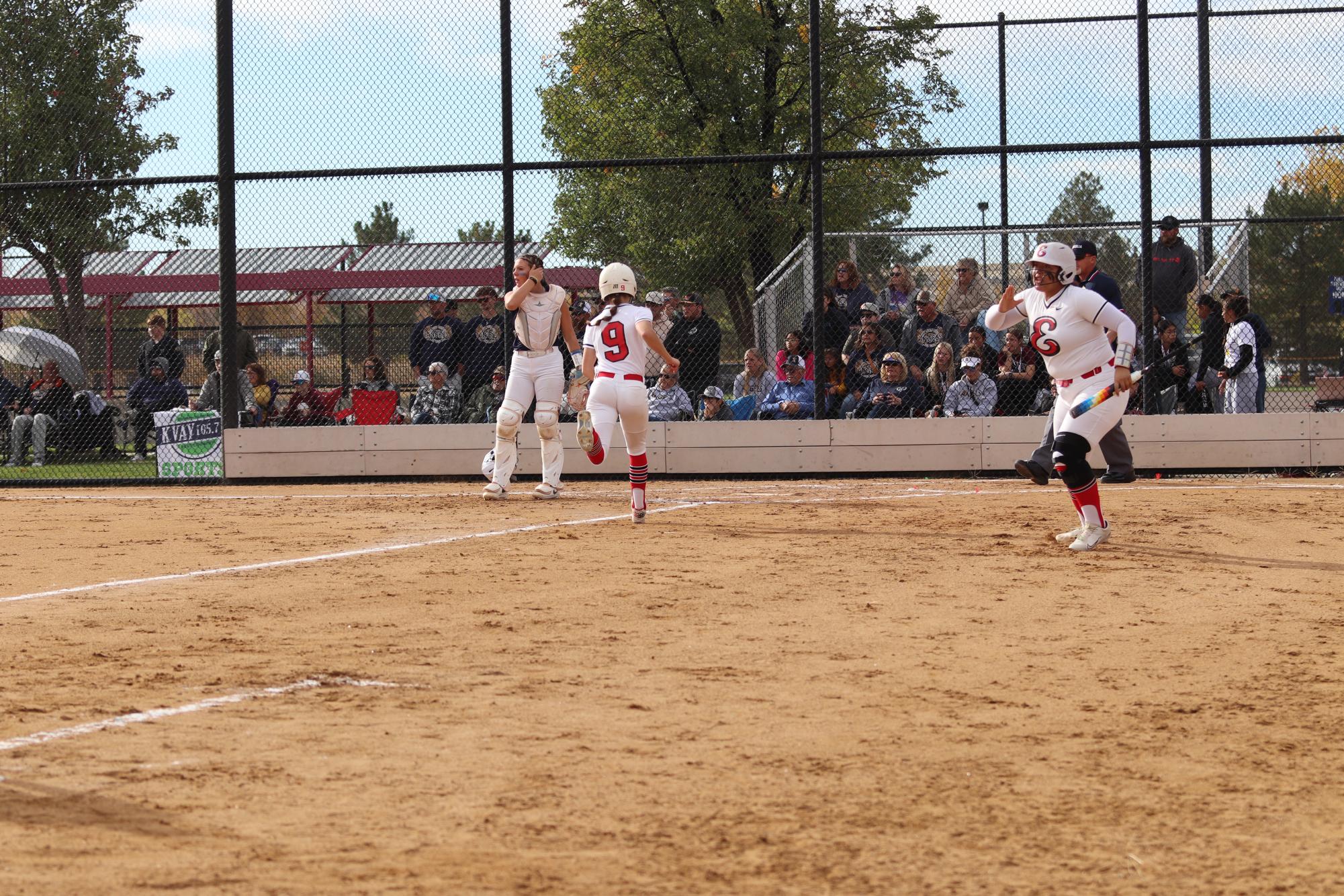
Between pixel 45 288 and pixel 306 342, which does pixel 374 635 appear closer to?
pixel 306 342

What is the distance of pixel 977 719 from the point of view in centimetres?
542

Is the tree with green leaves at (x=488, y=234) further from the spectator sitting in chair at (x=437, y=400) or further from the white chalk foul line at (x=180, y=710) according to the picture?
the white chalk foul line at (x=180, y=710)

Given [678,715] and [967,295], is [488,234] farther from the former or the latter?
[678,715]

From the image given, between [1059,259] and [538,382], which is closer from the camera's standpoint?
[1059,259]

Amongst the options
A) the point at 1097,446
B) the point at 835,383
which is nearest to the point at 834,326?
the point at 835,383

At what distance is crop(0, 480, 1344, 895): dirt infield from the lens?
12.8 ft

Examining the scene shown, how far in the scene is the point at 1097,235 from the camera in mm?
19891

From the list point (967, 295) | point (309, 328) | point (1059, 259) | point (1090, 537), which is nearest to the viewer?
point (1090, 537)

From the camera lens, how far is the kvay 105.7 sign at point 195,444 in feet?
53.7

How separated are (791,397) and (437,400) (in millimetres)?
4019

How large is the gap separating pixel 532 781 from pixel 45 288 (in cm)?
2659

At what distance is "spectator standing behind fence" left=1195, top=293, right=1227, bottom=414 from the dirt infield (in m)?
5.45

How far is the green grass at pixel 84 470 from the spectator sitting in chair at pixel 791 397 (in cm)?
716

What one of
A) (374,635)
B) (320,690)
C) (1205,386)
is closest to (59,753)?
(320,690)
